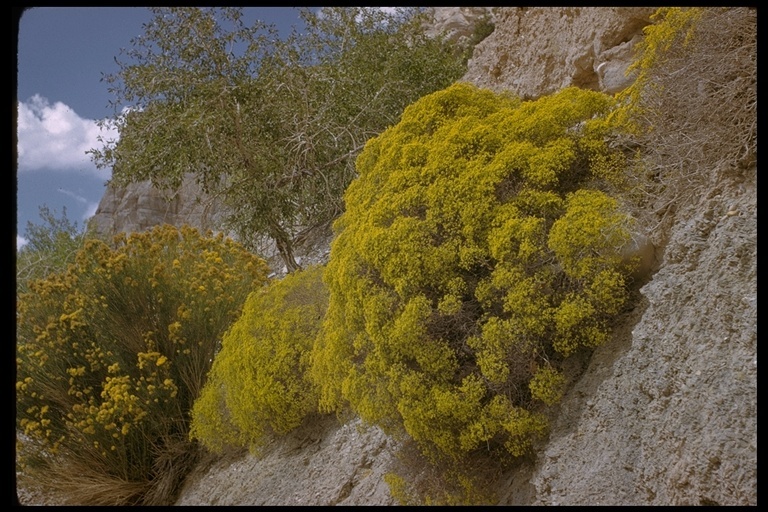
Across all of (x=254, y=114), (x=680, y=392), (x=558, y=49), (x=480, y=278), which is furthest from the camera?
(x=254, y=114)

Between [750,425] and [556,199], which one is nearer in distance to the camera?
[750,425]

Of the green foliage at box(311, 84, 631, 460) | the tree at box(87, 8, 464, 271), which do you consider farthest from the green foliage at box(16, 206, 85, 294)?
the green foliage at box(311, 84, 631, 460)

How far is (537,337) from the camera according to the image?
364cm

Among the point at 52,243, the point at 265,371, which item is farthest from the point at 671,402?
the point at 52,243

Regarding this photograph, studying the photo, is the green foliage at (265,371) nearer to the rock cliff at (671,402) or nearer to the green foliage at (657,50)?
the rock cliff at (671,402)

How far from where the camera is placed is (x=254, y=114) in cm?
923

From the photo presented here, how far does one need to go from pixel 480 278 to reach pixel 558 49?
3935mm

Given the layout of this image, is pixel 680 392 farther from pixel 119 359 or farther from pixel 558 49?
pixel 558 49

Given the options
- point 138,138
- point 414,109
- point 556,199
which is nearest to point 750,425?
point 556,199

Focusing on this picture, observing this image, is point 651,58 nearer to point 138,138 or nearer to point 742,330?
point 742,330

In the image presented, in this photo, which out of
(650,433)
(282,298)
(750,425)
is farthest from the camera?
(282,298)

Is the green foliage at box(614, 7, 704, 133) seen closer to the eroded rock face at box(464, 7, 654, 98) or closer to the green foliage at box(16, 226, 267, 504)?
the eroded rock face at box(464, 7, 654, 98)
